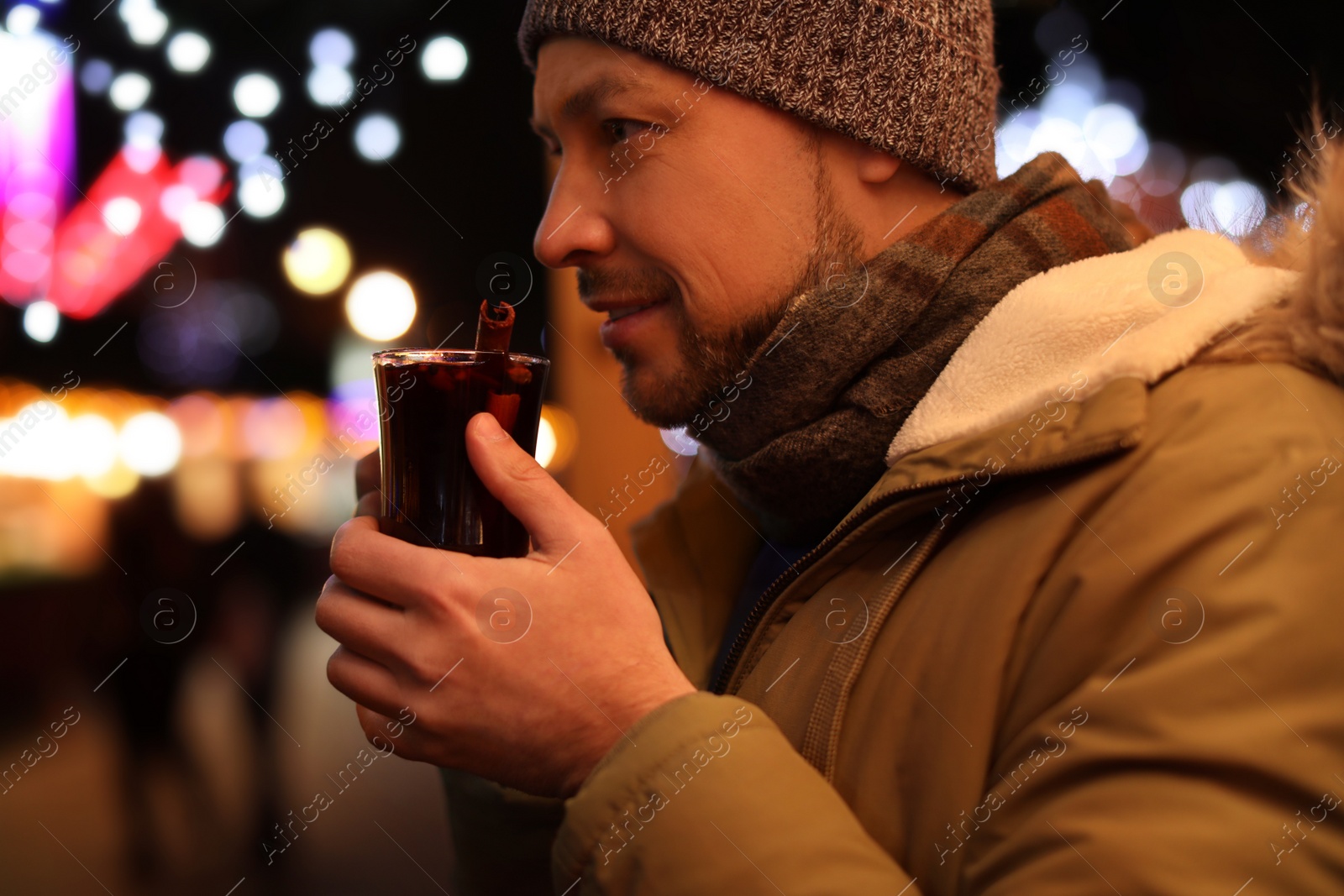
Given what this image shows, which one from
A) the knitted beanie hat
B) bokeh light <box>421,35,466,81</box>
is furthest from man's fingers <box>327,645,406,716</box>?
bokeh light <box>421,35,466,81</box>

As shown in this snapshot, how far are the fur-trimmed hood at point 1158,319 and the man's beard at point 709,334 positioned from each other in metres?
0.33

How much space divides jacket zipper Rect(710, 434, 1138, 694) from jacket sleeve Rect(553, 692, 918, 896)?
266 millimetres

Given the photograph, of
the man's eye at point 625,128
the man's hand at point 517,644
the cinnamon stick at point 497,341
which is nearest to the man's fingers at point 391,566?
the man's hand at point 517,644

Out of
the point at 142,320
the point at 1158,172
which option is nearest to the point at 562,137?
the point at 1158,172

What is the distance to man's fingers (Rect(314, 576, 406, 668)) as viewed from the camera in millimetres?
940

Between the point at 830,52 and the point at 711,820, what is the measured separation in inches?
44.5

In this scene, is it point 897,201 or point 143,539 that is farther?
point 143,539

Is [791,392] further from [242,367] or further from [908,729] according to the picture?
[242,367]

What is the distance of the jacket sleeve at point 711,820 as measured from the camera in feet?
2.41

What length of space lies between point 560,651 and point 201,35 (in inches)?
190

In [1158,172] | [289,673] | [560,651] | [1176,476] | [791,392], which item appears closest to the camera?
[1176,476]

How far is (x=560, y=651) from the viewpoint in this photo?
35.5 inches

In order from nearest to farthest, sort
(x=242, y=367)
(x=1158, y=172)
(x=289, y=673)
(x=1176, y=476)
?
(x=1176, y=476) < (x=1158, y=172) < (x=289, y=673) < (x=242, y=367)

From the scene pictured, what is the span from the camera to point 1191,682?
687 mm
